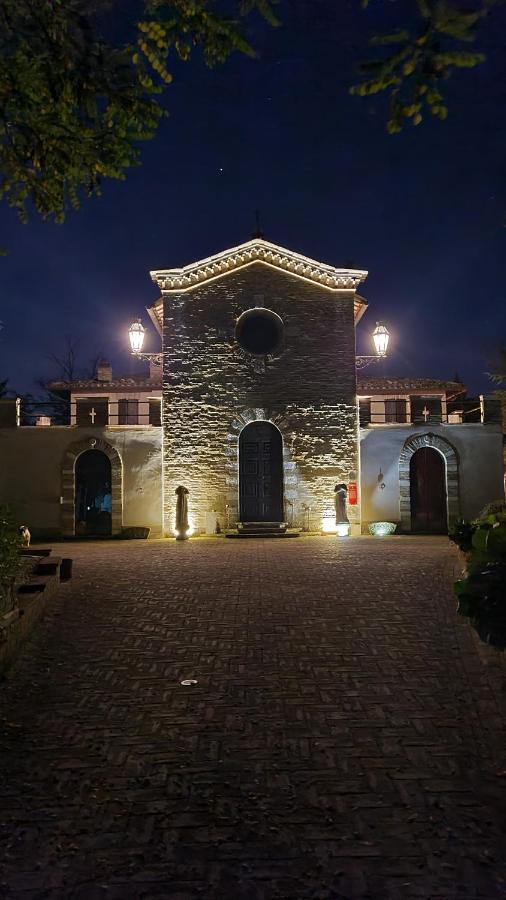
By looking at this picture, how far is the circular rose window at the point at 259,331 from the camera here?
733 inches

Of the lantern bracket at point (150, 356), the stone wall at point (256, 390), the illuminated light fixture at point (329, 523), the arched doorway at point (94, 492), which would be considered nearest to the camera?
the illuminated light fixture at point (329, 523)

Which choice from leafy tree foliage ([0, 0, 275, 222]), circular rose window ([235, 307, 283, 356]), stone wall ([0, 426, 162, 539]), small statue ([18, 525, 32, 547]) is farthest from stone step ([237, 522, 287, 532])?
leafy tree foliage ([0, 0, 275, 222])

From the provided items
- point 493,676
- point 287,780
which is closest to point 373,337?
point 493,676

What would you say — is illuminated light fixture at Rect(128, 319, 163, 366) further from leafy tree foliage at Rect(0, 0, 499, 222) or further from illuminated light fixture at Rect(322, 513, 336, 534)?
leafy tree foliage at Rect(0, 0, 499, 222)

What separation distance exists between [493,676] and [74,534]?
1548 centimetres

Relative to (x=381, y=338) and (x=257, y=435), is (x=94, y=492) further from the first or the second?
(x=381, y=338)

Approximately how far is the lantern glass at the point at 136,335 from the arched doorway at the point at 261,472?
472cm

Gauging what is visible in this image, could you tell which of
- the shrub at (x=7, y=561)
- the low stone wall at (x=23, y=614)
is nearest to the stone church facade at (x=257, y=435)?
the low stone wall at (x=23, y=614)

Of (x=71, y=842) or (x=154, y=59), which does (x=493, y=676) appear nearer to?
(x=71, y=842)

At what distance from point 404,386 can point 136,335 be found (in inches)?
408

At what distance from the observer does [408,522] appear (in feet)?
59.9

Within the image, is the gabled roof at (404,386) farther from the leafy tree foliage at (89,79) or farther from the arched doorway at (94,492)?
the leafy tree foliage at (89,79)

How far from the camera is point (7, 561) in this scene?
20.1ft

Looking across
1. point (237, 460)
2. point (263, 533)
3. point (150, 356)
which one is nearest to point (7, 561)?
point (263, 533)
